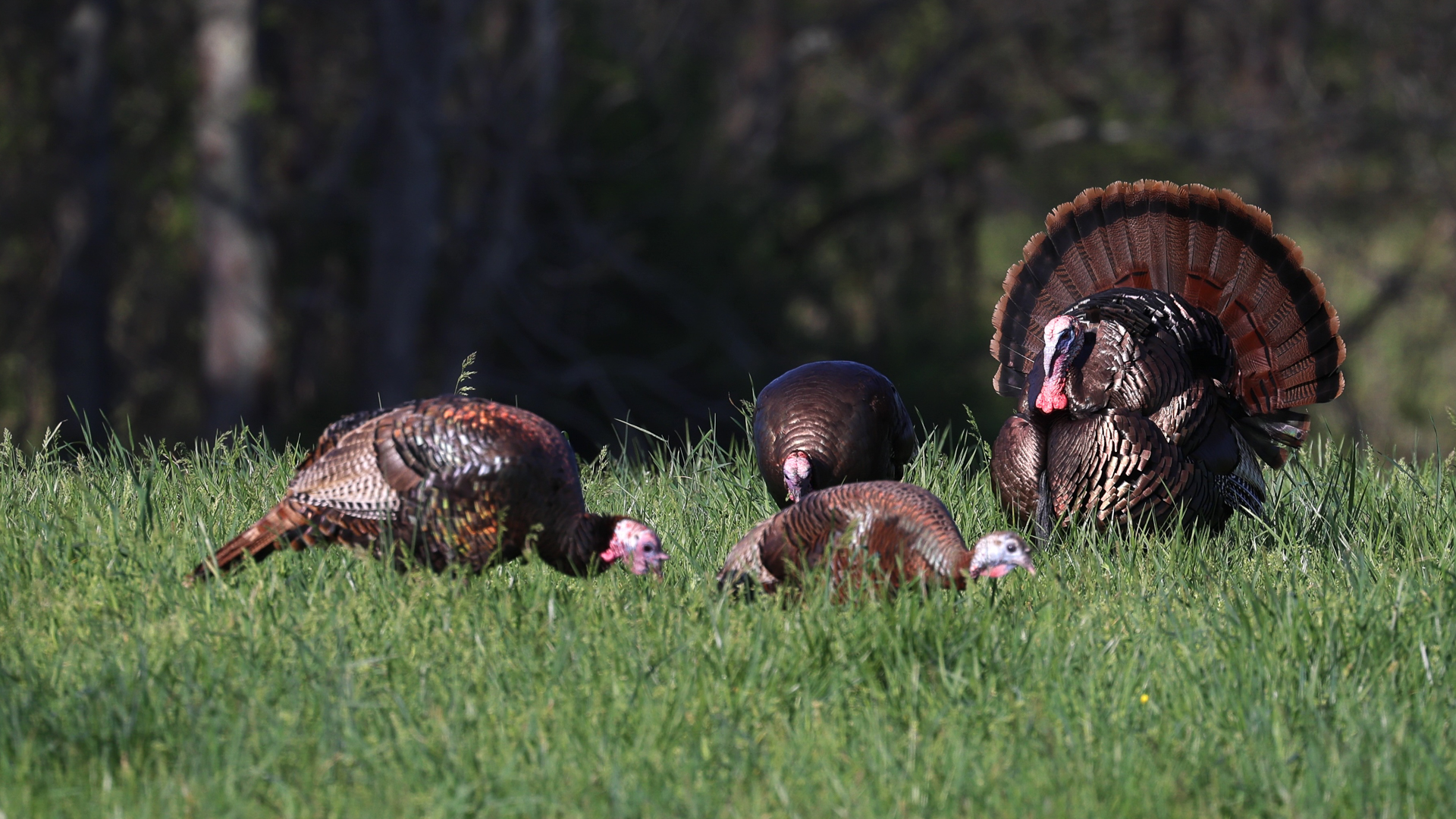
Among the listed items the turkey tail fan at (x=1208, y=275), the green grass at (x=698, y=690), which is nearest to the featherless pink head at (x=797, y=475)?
the green grass at (x=698, y=690)

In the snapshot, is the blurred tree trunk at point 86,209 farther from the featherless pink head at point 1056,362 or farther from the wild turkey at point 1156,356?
the featherless pink head at point 1056,362

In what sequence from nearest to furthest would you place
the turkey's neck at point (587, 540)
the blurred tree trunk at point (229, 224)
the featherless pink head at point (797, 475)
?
the turkey's neck at point (587, 540) → the featherless pink head at point (797, 475) → the blurred tree trunk at point (229, 224)

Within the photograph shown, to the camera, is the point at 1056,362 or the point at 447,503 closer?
the point at 447,503

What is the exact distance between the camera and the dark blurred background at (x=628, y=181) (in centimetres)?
1383

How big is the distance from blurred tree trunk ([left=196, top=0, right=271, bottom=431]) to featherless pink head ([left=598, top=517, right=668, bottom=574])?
9.62m

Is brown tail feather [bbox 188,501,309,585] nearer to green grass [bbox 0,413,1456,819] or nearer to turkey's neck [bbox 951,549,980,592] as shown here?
green grass [bbox 0,413,1456,819]

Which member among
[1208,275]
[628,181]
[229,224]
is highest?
[1208,275]

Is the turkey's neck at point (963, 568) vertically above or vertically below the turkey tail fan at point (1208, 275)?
below

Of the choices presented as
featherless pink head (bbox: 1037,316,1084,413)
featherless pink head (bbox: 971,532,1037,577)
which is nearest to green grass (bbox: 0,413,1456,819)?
featherless pink head (bbox: 971,532,1037,577)

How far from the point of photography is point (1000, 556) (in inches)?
148

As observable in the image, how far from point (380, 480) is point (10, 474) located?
1.88 meters

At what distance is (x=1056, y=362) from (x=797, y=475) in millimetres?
882

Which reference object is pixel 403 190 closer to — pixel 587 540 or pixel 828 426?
pixel 828 426

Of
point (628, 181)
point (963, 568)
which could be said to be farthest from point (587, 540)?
point (628, 181)
